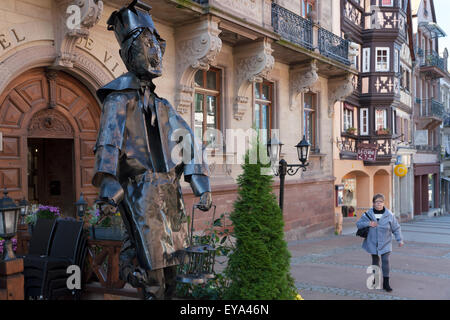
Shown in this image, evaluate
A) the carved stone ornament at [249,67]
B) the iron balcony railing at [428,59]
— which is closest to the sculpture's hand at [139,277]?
the carved stone ornament at [249,67]

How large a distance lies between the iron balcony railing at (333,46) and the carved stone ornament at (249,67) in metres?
3.51

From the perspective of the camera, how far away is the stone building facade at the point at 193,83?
22.4 ft

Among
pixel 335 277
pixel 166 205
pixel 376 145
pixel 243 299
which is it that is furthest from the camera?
pixel 376 145

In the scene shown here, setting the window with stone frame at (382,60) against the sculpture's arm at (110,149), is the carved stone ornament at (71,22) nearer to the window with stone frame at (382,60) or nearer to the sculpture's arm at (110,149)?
the sculpture's arm at (110,149)

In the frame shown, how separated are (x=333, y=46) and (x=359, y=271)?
8627 millimetres

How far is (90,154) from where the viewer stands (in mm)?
7898

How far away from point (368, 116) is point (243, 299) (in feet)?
55.6

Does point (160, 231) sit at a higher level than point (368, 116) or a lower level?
lower

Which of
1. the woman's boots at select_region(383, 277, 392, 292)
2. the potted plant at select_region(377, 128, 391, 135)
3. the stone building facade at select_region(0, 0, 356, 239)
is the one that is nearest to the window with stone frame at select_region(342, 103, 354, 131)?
the potted plant at select_region(377, 128, 391, 135)

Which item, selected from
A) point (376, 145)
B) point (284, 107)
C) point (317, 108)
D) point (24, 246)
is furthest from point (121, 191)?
point (376, 145)

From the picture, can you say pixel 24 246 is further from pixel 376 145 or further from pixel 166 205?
pixel 376 145

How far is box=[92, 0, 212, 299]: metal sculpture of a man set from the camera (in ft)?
10.5

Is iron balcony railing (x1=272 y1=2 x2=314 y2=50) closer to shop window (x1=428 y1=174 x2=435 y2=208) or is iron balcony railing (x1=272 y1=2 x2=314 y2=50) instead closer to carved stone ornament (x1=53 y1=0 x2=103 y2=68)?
carved stone ornament (x1=53 y1=0 x2=103 y2=68)

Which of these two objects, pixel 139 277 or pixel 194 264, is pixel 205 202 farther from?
pixel 139 277
